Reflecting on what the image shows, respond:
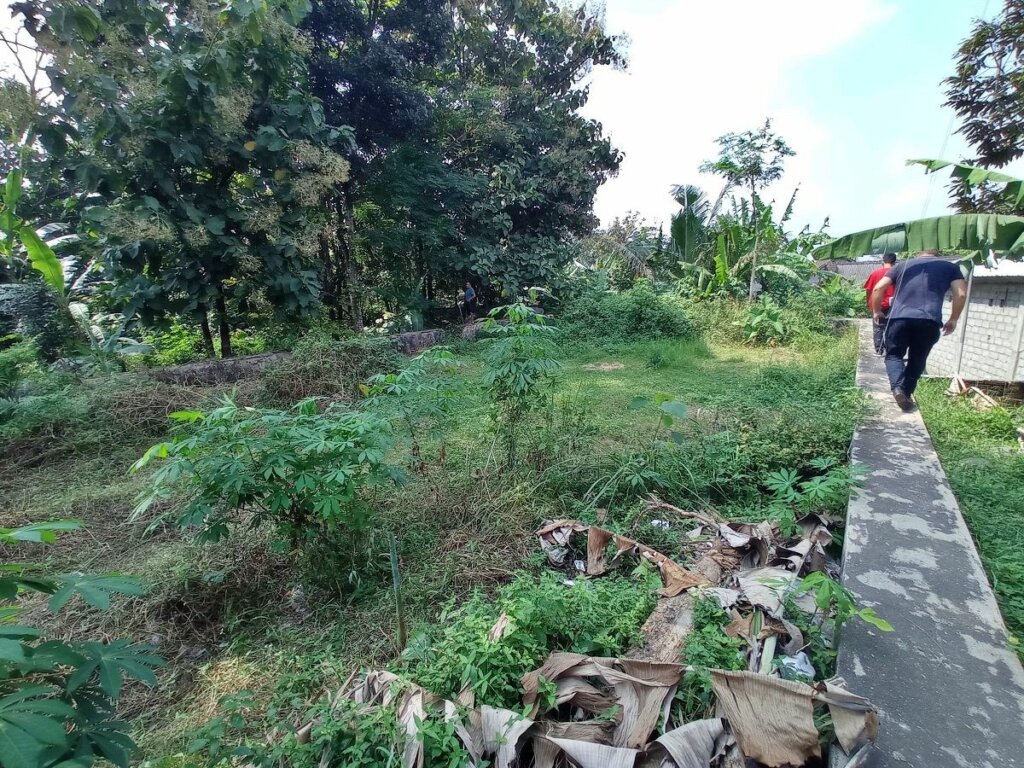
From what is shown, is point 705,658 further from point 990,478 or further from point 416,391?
point 990,478

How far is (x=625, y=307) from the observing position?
9961 millimetres

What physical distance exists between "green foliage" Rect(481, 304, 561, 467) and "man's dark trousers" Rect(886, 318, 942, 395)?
3.09 m

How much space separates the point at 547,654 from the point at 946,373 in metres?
8.35

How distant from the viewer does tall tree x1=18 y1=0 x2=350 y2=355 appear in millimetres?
4871

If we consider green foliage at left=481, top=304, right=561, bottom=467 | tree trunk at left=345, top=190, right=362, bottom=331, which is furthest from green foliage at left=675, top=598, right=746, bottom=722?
tree trunk at left=345, top=190, right=362, bottom=331

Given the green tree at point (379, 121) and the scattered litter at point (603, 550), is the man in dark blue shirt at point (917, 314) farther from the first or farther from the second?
the green tree at point (379, 121)

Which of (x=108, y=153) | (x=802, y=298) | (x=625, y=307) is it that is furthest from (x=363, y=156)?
(x=802, y=298)

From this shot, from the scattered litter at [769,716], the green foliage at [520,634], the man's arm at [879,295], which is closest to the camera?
the scattered litter at [769,716]

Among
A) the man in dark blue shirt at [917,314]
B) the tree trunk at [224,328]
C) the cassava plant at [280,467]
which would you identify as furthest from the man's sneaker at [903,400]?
the tree trunk at [224,328]

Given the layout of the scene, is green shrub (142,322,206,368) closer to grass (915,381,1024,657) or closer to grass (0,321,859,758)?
grass (0,321,859,758)

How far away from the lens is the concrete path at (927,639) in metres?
1.40

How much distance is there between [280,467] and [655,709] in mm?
1773

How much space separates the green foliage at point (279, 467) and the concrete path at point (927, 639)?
6.79 ft

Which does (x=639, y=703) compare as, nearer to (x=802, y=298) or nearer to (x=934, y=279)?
(x=934, y=279)
